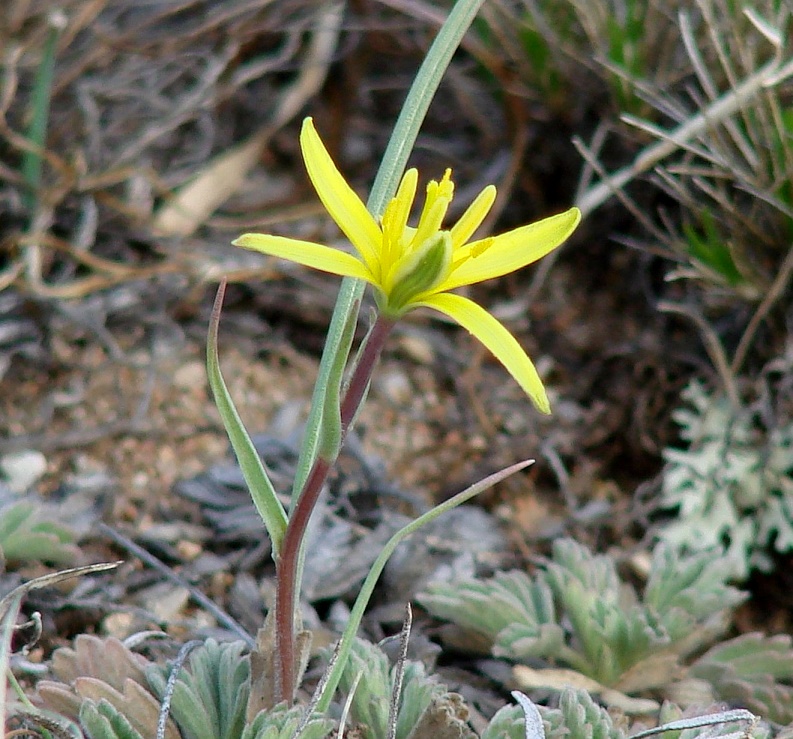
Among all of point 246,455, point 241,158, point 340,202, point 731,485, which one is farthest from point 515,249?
point 241,158

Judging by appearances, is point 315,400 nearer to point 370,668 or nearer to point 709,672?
point 370,668

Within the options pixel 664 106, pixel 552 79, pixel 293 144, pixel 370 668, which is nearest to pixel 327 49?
pixel 293 144

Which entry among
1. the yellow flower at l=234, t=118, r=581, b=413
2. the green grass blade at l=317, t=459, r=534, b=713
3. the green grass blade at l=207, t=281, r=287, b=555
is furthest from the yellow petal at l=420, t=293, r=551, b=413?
the green grass blade at l=207, t=281, r=287, b=555

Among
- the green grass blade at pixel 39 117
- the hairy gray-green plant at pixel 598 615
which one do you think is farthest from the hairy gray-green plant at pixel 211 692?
the green grass blade at pixel 39 117

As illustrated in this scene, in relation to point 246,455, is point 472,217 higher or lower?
higher

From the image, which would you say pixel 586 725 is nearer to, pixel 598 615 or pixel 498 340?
pixel 598 615

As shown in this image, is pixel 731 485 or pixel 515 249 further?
pixel 731 485

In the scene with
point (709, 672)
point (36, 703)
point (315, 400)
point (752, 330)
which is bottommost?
point (709, 672)

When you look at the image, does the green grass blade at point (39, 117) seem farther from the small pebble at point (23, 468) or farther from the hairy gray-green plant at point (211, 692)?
the hairy gray-green plant at point (211, 692)
